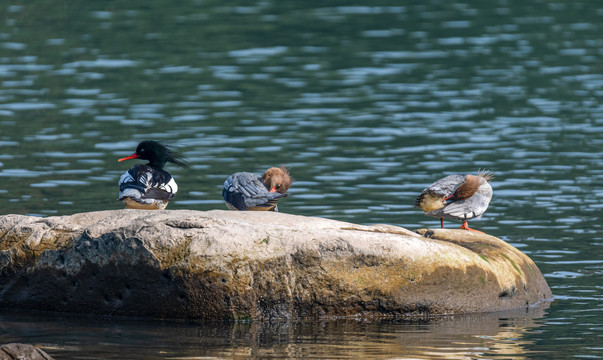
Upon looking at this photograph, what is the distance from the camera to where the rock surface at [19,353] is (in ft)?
26.0

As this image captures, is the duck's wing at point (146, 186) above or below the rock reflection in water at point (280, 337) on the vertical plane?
above

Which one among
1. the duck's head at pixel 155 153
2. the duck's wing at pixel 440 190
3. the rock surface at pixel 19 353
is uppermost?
the duck's head at pixel 155 153

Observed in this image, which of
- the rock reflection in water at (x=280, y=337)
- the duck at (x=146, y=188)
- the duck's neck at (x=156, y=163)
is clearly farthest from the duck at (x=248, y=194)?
the rock reflection in water at (x=280, y=337)

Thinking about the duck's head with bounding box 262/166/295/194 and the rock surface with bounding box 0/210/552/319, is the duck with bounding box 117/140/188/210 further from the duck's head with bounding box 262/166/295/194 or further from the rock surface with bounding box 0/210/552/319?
the duck's head with bounding box 262/166/295/194

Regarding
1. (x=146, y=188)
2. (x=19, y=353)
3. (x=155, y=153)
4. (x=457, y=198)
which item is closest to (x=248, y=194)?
(x=146, y=188)

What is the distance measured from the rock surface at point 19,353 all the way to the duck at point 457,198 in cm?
520

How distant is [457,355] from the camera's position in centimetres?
918

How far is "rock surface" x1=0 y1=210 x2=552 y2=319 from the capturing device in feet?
34.0

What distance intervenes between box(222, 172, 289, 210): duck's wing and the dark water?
2.52m

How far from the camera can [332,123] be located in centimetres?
2223

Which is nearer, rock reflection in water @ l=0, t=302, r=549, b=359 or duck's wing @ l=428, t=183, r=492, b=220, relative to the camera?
rock reflection in water @ l=0, t=302, r=549, b=359

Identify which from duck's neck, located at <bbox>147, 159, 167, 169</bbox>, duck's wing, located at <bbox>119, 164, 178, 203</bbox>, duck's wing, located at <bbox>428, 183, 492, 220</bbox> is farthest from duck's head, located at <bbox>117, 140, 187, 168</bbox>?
duck's wing, located at <bbox>428, 183, 492, 220</bbox>

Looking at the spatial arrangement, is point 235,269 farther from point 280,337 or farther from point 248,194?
point 248,194

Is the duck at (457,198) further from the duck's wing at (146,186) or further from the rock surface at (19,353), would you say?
the rock surface at (19,353)
